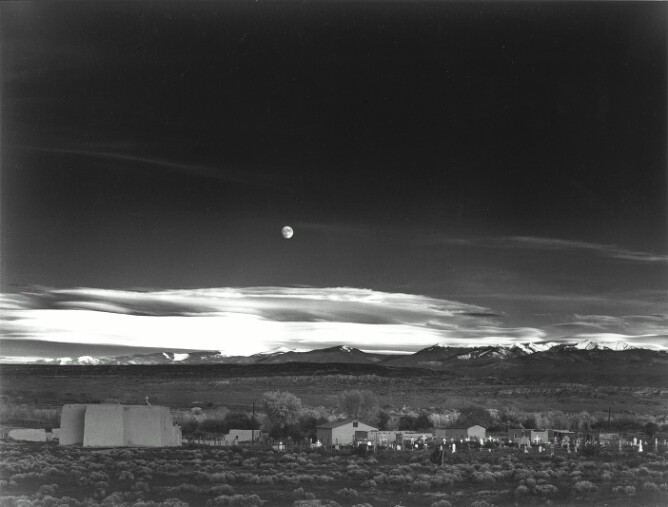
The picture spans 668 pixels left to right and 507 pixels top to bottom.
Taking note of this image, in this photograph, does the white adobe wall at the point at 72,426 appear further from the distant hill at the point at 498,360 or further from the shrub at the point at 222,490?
the shrub at the point at 222,490

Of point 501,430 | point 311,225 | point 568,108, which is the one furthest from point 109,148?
point 501,430

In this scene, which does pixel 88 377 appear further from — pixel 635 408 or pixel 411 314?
pixel 635 408

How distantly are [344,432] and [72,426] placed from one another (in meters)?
7.44

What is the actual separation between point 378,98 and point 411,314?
263 inches

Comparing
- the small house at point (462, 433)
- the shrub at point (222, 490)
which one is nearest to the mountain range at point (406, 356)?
the small house at point (462, 433)

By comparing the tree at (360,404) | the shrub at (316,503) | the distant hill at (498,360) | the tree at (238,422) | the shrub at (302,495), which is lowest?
the shrub at (316,503)

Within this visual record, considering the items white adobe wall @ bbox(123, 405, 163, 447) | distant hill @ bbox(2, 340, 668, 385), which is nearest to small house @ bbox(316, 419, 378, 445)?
distant hill @ bbox(2, 340, 668, 385)

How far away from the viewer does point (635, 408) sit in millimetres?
29906

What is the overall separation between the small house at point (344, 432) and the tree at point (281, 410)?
0.98m

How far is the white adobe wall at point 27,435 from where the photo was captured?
27.0 m

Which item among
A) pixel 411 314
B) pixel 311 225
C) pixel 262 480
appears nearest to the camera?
pixel 262 480

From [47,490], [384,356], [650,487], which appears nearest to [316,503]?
[47,490]

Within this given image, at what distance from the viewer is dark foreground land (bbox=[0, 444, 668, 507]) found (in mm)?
21828

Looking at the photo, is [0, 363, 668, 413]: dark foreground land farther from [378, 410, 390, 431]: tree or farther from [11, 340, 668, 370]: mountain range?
[378, 410, 390, 431]: tree
